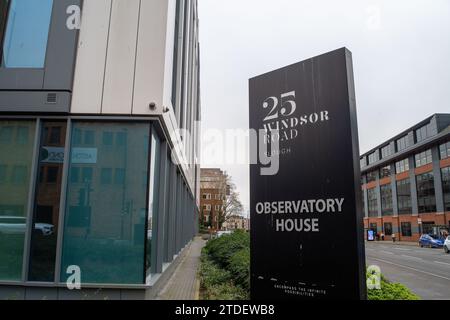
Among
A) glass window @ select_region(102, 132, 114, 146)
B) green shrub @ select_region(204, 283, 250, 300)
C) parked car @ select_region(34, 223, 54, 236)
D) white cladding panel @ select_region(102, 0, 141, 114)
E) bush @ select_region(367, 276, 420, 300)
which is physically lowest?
green shrub @ select_region(204, 283, 250, 300)

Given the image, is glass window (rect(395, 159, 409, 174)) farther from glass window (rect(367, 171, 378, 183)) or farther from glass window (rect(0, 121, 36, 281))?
glass window (rect(0, 121, 36, 281))

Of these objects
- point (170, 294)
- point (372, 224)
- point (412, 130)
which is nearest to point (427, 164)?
point (412, 130)

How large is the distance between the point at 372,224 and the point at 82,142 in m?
68.6

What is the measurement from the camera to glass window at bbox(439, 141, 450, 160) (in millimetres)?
45322

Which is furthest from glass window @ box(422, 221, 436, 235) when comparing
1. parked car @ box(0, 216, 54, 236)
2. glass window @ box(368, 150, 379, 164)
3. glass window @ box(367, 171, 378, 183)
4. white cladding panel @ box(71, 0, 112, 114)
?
parked car @ box(0, 216, 54, 236)

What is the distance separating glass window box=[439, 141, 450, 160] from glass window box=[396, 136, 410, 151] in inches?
390

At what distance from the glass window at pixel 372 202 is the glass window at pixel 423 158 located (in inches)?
633

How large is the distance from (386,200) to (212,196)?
37.8m

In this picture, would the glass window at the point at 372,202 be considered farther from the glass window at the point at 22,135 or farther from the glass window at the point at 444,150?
the glass window at the point at 22,135

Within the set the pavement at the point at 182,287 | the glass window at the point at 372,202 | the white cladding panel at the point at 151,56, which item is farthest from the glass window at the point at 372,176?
the white cladding panel at the point at 151,56

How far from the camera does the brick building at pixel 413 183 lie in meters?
46.1

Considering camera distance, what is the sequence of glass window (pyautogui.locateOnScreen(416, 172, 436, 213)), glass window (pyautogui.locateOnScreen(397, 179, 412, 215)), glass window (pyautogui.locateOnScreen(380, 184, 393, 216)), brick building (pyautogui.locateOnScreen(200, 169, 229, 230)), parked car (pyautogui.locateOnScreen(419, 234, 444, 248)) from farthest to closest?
brick building (pyautogui.locateOnScreen(200, 169, 229, 230))
glass window (pyautogui.locateOnScreen(380, 184, 393, 216))
glass window (pyautogui.locateOnScreen(397, 179, 412, 215))
glass window (pyautogui.locateOnScreen(416, 172, 436, 213))
parked car (pyautogui.locateOnScreen(419, 234, 444, 248))
